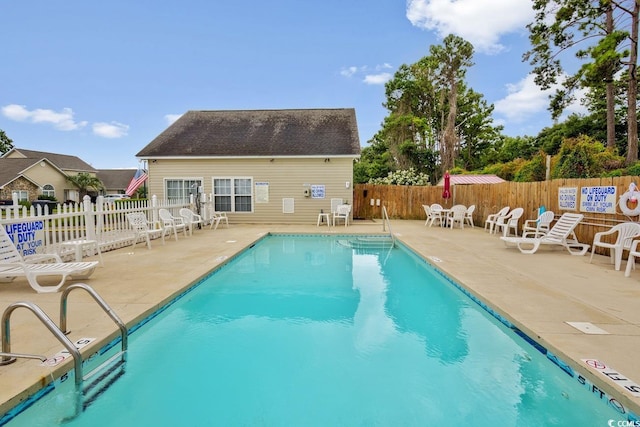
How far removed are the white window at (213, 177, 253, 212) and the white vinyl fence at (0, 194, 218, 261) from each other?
4315mm

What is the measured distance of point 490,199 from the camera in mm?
12539

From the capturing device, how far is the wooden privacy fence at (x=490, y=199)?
736 centimetres

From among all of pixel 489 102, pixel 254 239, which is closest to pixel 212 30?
pixel 254 239

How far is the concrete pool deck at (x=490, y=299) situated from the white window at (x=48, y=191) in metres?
30.0

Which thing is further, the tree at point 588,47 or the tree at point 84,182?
the tree at point 84,182

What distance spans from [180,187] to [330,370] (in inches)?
521

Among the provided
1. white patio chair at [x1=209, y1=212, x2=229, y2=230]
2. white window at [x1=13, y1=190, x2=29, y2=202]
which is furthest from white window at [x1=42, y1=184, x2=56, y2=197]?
white patio chair at [x1=209, y1=212, x2=229, y2=230]

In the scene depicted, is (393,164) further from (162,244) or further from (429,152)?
(162,244)

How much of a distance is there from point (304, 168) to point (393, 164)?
51.8ft

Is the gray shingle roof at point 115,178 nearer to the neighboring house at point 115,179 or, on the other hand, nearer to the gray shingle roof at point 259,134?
the neighboring house at point 115,179

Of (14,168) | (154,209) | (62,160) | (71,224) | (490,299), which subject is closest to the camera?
(490,299)

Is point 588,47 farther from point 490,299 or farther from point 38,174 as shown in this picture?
point 38,174

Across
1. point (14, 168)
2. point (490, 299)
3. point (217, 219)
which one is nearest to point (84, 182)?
point (14, 168)

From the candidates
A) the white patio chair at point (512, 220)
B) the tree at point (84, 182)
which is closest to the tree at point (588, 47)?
the white patio chair at point (512, 220)
